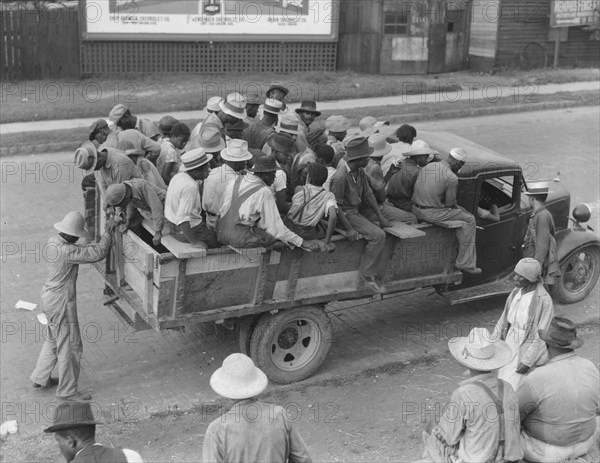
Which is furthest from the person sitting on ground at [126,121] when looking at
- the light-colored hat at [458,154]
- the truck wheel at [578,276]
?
the truck wheel at [578,276]

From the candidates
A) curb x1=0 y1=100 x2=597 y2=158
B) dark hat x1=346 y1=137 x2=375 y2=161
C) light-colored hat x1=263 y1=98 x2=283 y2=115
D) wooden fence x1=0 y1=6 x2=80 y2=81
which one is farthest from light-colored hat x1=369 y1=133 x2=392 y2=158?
wooden fence x1=0 y1=6 x2=80 y2=81

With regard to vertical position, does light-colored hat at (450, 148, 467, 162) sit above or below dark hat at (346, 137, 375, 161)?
below

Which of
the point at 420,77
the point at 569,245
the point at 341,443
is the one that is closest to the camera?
the point at 341,443

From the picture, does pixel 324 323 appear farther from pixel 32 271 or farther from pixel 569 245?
pixel 32 271

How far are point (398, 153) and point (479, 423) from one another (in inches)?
188

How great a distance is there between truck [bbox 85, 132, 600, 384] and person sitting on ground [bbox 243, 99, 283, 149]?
6.03ft

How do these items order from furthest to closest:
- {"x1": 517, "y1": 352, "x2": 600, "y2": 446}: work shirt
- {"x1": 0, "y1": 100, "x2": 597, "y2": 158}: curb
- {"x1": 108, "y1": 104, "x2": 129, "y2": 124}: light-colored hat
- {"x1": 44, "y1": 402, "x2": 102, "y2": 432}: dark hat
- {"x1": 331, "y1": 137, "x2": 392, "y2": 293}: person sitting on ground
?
{"x1": 0, "y1": 100, "x2": 597, "y2": 158}: curb
{"x1": 108, "y1": 104, "x2": 129, "y2": 124}: light-colored hat
{"x1": 331, "y1": 137, "x2": 392, "y2": 293}: person sitting on ground
{"x1": 517, "y1": 352, "x2": 600, "y2": 446}: work shirt
{"x1": 44, "y1": 402, "x2": 102, "y2": 432}: dark hat

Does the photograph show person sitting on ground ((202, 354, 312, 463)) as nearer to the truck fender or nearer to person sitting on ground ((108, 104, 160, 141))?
person sitting on ground ((108, 104, 160, 141))

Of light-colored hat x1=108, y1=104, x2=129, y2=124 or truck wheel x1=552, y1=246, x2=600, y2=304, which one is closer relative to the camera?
light-colored hat x1=108, y1=104, x2=129, y2=124

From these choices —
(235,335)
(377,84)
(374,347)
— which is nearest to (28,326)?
(235,335)

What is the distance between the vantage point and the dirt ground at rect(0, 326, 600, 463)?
7641mm

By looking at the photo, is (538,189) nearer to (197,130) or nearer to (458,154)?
(458,154)

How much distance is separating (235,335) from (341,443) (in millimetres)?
2261

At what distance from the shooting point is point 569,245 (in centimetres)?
1038
